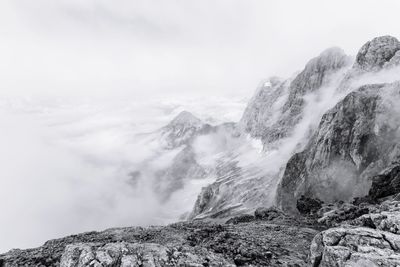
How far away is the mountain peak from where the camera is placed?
440ft

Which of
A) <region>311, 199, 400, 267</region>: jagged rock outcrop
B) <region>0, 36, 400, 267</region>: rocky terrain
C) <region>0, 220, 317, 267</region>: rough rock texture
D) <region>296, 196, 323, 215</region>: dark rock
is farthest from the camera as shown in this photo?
<region>296, 196, 323, 215</region>: dark rock

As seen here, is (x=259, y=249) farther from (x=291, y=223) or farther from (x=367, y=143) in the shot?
(x=367, y=143)

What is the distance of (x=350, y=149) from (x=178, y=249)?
264 feet

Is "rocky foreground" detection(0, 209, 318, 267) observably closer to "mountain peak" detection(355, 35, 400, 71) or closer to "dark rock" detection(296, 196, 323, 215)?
"dark rock" detection(296, 196, 323, 215)

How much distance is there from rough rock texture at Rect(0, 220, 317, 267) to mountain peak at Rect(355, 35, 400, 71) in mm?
114300

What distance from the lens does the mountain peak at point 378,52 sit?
134125 mm

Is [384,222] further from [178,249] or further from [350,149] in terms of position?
[350,149]

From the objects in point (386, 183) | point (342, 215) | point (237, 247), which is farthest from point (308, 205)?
point (237, 247)

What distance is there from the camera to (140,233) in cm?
4631

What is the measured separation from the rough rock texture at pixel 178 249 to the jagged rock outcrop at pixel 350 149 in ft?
167

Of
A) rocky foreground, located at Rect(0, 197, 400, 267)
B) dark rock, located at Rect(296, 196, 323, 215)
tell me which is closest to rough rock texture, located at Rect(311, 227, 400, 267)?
rocky foreground, located at Rect(0, 197, 400, 267)

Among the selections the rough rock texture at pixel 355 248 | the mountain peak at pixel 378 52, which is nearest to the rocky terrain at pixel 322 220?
the rough rock texture at pixel 355 248

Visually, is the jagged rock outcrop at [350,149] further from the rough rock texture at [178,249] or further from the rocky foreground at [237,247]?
the rough rock texture at [178,249]

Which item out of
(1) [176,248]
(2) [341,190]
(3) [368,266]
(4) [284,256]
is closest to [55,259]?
(1) [176,248]
